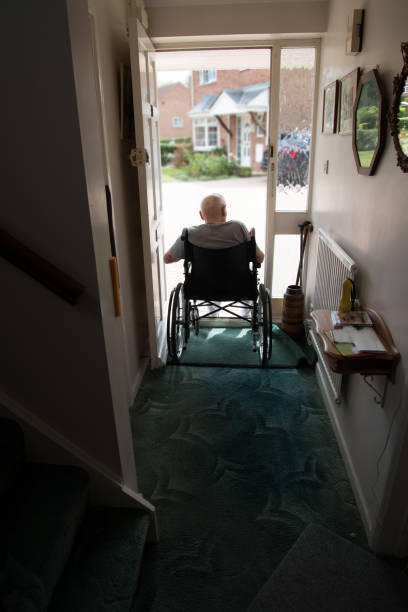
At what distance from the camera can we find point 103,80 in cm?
213

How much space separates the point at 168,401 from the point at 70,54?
1.99 metres

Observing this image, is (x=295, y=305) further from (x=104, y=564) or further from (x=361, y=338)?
(x=104, y=564)

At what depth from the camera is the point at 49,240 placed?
3.96 ft

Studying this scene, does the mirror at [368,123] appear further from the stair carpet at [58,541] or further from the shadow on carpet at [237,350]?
the stair carpet at [58,541]

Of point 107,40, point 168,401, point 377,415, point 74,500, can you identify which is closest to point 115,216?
point 107,40

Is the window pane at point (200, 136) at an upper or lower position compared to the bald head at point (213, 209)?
upper

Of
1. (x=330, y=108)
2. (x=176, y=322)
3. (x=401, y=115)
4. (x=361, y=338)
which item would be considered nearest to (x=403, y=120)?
(x=401, y=115)

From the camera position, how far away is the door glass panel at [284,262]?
3.47m

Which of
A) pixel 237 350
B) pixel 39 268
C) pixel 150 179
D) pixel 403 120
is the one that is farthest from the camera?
pixel 237 350

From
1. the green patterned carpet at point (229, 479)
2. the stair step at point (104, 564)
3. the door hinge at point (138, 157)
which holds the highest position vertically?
the door hinge at point (138, 157)

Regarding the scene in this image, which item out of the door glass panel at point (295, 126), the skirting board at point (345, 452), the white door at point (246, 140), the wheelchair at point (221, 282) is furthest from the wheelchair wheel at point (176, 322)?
the white door at point (246, 140)

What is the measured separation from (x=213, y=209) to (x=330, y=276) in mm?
960

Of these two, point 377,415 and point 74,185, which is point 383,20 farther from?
point 377,415

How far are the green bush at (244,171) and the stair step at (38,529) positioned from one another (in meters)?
15.3
